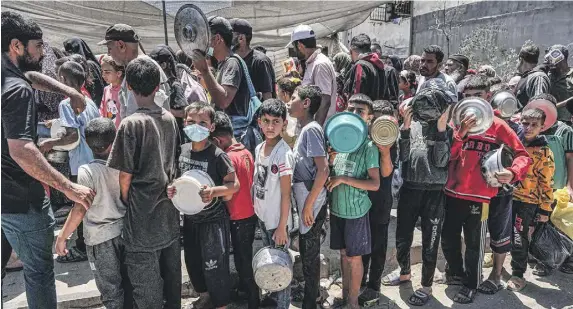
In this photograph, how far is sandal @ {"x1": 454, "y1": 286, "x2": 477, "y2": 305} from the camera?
3.83 m

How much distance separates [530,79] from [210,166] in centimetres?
422

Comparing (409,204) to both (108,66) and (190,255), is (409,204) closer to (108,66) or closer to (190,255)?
(190,255)

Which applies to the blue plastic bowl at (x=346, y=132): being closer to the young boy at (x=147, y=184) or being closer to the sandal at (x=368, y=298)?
the young boy at (x=147, y=184)

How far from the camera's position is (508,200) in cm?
394

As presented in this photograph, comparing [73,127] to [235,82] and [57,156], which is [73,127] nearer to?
[57,156]

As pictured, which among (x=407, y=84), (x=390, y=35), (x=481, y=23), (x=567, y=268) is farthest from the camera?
(x=390, y=35)

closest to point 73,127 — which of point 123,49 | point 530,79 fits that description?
point 123,49

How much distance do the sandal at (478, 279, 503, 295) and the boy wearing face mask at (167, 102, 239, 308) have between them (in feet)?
8.07

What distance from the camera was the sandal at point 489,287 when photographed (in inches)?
157

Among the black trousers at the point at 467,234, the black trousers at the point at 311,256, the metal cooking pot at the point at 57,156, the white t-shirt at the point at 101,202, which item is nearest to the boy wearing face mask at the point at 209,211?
the white t-shirt at the point at 101,202

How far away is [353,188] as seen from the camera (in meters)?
3.36

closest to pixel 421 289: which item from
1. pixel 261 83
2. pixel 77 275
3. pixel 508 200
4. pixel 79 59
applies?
pixel 508 200

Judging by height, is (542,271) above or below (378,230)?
below

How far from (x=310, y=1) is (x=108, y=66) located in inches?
287
